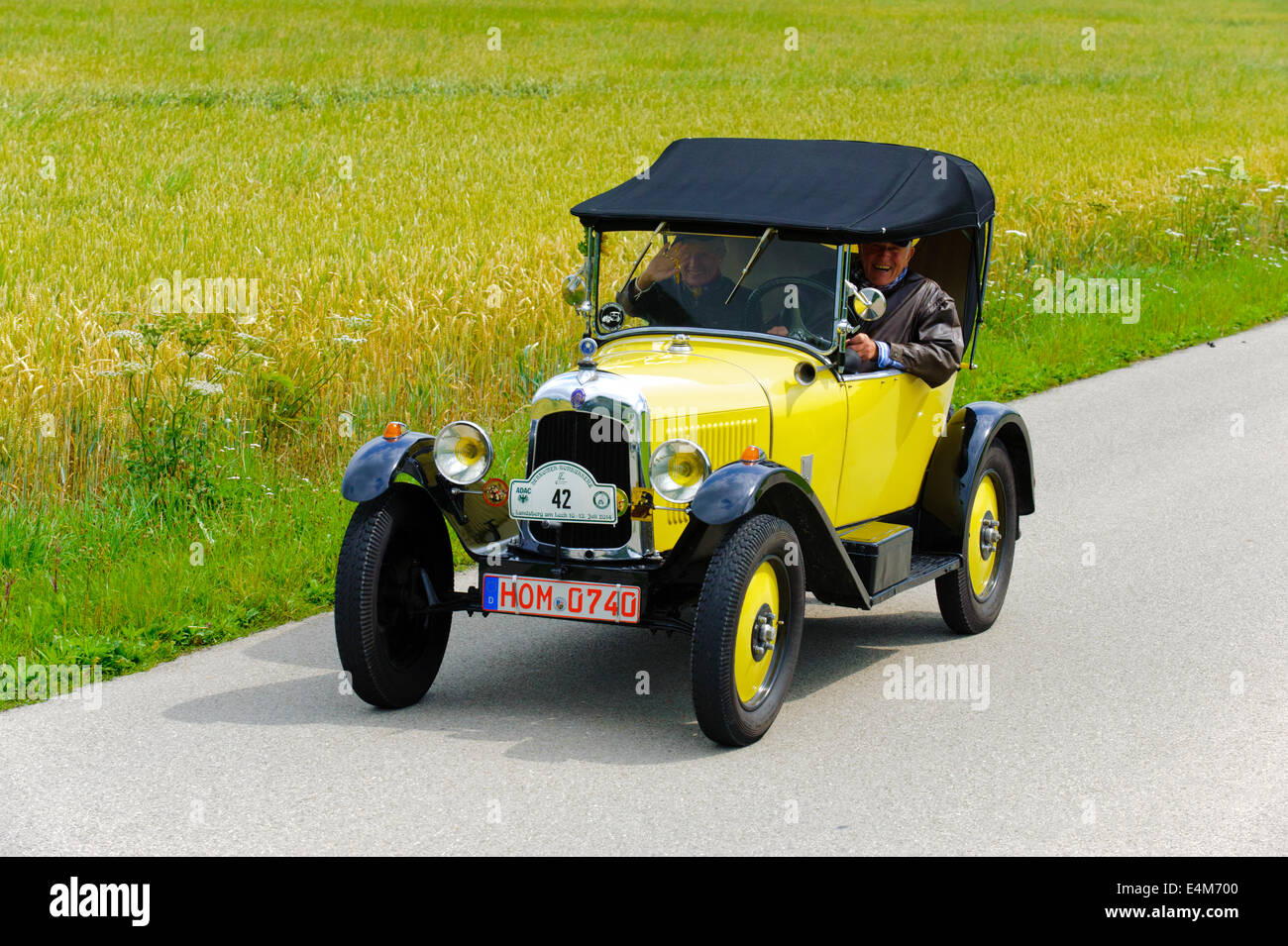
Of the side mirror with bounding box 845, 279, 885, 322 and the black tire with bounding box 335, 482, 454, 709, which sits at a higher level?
the side mirror with bounding box 845, 279, 885, 322

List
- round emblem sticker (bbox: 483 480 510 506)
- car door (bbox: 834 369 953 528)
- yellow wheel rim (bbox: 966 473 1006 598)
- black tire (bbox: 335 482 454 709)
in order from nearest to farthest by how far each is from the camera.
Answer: black tire (bbox: 335 482 454 709)
round emblem sticker (bbox: 483 480 510 506)
car door (bbox: 834 369 953 528)
yellow wheel rim (bbox: 966 473 1006 598)

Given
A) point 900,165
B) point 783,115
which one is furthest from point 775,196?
point 783,115

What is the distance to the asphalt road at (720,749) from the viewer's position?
16.3 ft

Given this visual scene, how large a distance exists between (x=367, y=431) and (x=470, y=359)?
143cm

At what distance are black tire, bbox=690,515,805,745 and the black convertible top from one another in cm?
151

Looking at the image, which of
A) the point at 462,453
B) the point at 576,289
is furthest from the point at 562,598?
the point at 576,289

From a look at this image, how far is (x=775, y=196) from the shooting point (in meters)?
6.83

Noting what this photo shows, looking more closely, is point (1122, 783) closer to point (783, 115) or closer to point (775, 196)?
point (775, 196)

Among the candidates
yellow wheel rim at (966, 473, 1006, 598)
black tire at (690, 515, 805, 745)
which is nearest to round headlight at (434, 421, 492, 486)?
black tire at (690, 515, 805, 745)

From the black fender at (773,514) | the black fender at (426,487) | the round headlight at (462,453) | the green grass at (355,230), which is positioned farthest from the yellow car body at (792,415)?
the green grass at (355,230)

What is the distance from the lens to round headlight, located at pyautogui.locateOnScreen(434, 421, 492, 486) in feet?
20.3

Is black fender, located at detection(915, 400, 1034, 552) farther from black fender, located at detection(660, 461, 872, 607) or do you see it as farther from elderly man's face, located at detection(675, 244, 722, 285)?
elderly man's face, located at detection(675, 244, 722, 285)

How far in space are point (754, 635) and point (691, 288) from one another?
71.1 inches

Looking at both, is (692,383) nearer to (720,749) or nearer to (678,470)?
(678,470)
